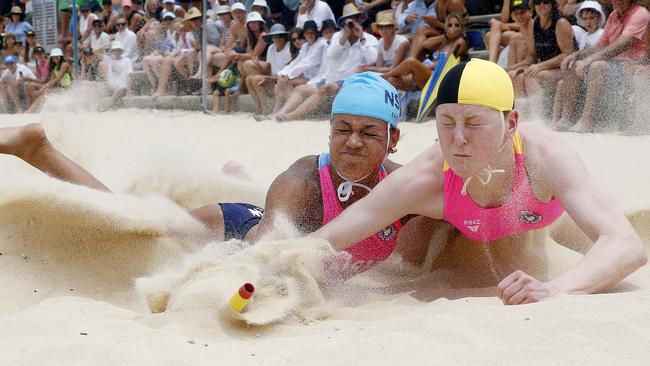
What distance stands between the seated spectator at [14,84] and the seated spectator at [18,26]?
152 cm

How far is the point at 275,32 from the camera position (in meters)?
10.6

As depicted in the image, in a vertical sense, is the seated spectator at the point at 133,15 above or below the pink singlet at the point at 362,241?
below

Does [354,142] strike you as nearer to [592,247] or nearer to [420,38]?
[592,247]

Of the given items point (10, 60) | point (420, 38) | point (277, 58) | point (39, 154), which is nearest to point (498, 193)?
point (39, 154)

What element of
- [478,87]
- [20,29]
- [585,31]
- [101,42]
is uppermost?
[478,87]

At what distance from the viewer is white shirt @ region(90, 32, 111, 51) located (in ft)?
42.1

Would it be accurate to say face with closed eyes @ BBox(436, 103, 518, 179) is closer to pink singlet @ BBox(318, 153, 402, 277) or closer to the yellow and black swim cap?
the yellow and black swim cap

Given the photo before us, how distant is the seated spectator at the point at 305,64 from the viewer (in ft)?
32.6

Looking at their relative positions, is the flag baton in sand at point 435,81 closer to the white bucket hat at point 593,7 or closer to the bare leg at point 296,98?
the white bucket hat at point 593,7

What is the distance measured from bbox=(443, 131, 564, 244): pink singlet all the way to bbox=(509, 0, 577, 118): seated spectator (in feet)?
14.3

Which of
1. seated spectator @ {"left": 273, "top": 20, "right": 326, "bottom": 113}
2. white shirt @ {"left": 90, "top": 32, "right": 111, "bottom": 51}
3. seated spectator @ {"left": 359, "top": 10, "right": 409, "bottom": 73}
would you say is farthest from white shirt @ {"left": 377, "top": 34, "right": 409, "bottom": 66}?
white shirt @ {"left": 90, "top": 32, "right": 111, "bottom": 51}

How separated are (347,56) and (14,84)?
26.9 feet

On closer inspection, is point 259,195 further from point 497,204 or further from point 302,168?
point 497,204

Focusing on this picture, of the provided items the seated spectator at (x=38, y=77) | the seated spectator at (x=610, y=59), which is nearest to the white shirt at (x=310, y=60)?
the seated spectator at (x=610, y=59)
